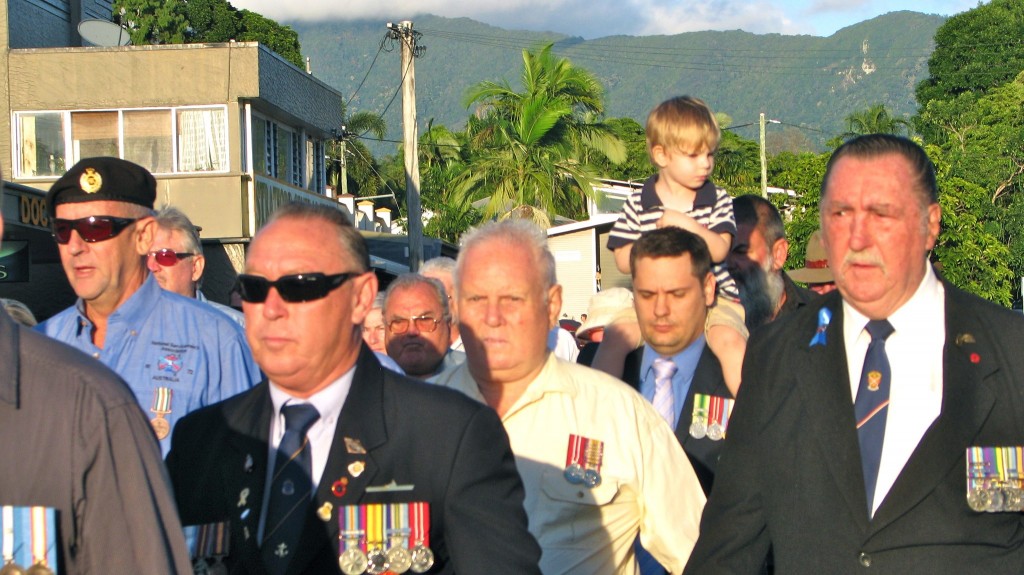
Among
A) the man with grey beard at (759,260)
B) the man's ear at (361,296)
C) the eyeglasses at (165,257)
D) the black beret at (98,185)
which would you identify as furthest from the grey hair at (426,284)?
the man's ear at (361,296)

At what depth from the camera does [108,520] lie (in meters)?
2.51

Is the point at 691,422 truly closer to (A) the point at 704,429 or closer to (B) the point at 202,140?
(A) the point at 704,429

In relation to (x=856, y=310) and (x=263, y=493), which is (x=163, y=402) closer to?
(x=263, y=493)

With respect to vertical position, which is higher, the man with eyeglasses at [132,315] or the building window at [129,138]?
the building window at [129,138]

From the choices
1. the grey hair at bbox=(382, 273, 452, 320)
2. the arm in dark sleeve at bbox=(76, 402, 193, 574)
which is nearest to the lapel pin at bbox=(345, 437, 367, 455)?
the arm in dark sleeve at bbox=(76, 402, 193, 574)

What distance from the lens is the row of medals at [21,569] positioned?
2.45m

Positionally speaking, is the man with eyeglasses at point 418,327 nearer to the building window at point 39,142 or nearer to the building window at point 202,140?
the building window at point 202,140

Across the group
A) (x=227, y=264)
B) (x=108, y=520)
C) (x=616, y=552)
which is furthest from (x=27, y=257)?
(x=108, y=520)

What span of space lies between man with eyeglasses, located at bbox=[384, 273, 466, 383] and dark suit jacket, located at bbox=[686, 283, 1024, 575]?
124 inches

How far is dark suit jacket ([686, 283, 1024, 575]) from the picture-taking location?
390cm

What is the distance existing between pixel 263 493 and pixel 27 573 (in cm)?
118

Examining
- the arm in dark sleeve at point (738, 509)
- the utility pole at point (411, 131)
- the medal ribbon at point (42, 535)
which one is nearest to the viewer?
the medal ribbon at point (42, 535)

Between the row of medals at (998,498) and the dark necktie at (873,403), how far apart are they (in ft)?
0.98

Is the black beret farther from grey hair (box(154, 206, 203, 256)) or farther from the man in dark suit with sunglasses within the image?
grey hair (box(154, 206, 203, 256))
